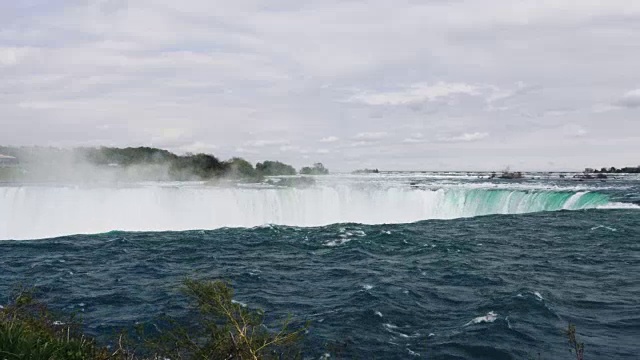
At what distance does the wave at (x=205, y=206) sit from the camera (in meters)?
33.1

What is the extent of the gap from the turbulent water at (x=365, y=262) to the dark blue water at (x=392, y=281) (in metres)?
0.06

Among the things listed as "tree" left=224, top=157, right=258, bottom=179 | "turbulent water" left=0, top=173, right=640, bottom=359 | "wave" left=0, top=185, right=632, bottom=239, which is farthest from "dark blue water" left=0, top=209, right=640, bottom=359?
"tree" left=224, top=157, right=258, bottom=179

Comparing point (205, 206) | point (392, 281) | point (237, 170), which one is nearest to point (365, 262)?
point (392, 281)

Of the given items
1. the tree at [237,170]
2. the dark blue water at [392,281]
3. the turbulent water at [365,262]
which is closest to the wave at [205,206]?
the turbulent water at [365,262]

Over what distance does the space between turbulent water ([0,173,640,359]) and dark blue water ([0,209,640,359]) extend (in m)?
0.06

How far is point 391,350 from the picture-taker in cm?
1016

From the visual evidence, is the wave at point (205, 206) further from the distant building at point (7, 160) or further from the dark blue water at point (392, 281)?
the distant building at point (7, 160)

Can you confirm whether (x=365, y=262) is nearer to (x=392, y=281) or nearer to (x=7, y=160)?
(x=392, y=281)

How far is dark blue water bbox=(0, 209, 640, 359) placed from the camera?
10805 mm

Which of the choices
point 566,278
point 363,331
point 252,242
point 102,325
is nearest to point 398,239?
point 252,242

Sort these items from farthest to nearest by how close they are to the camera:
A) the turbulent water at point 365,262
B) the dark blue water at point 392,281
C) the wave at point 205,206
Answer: the wave at point 205,206, the turbulent water at point 365,262, the dark blue water at point 392,281

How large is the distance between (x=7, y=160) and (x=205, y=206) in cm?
5106

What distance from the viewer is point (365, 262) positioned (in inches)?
754

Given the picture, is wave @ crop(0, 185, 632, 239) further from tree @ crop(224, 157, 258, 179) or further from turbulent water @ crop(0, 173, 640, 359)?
tree @ crop(224, 157, 258, 179)
